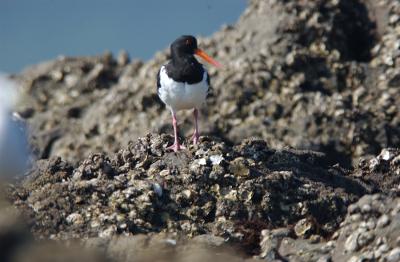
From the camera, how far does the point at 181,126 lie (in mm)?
27109

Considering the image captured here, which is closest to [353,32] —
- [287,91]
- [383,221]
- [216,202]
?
[287,91]

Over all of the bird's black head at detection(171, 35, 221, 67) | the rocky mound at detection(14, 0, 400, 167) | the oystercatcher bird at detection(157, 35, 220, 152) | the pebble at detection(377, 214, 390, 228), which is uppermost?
the rocky mound at detection(14, 0, 400, 167)

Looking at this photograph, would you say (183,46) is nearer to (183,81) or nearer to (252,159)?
(183,81)

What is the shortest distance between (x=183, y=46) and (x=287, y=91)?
29.5 feet

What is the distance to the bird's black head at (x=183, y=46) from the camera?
18.6m

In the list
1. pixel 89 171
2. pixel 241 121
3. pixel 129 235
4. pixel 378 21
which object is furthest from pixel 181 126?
pixel 129 235

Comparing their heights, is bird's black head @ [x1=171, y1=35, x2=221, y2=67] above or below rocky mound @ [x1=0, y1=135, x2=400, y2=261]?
above

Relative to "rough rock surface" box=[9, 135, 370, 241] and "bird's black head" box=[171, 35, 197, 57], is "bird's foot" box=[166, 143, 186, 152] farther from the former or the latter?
"bird's black head" box=[171, 35, 197, 57]

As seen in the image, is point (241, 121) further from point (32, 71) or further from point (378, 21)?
point (32, 71)

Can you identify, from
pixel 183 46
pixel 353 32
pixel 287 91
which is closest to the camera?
pixel 183 46

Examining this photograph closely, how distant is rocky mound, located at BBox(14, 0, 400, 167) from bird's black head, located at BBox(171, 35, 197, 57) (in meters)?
6.10

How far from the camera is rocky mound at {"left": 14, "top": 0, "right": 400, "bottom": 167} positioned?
2586cm

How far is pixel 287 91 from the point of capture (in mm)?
27375

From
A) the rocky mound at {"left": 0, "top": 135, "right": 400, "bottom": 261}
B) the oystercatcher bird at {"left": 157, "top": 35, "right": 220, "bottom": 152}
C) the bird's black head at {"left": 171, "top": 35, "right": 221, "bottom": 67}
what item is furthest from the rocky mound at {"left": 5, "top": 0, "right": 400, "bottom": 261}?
the bird's black head at {"left": 171, "top": 35, "right": 221, "bottom": 67}
